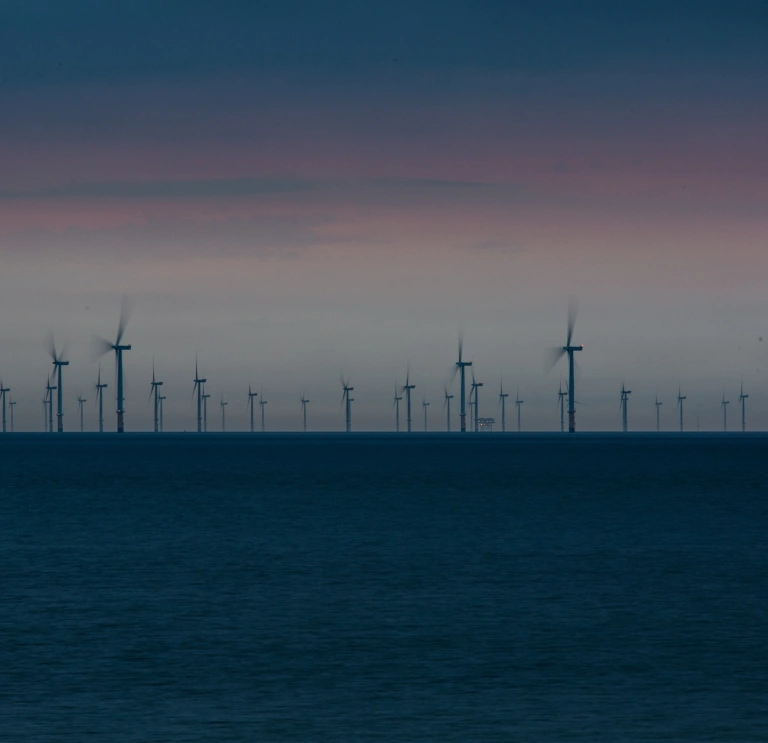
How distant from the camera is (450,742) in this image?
22.6 meters

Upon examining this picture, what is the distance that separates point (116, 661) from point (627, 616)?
14.0 m

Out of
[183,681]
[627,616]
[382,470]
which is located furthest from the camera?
[382,470]

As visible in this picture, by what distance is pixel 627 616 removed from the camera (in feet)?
124

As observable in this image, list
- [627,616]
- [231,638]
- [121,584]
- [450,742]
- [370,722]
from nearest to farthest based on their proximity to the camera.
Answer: [450,742] → [370,722] → [231,638] → [627,616] → [121,584]

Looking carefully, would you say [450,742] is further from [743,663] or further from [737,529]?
[737,529]

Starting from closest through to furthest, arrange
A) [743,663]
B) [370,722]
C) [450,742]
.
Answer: [450,742], [370,722], [743,663]

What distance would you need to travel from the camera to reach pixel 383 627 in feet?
116

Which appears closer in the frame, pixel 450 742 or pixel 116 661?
pixel 450 742

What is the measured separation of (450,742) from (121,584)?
2428cm

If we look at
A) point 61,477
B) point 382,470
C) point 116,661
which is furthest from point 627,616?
point 382,470

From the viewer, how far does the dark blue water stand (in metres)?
24.5

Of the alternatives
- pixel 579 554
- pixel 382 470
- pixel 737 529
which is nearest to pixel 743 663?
pixel 579 554

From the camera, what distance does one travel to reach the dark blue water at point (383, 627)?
24.5 m

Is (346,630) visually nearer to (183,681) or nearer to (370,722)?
(183,681)
